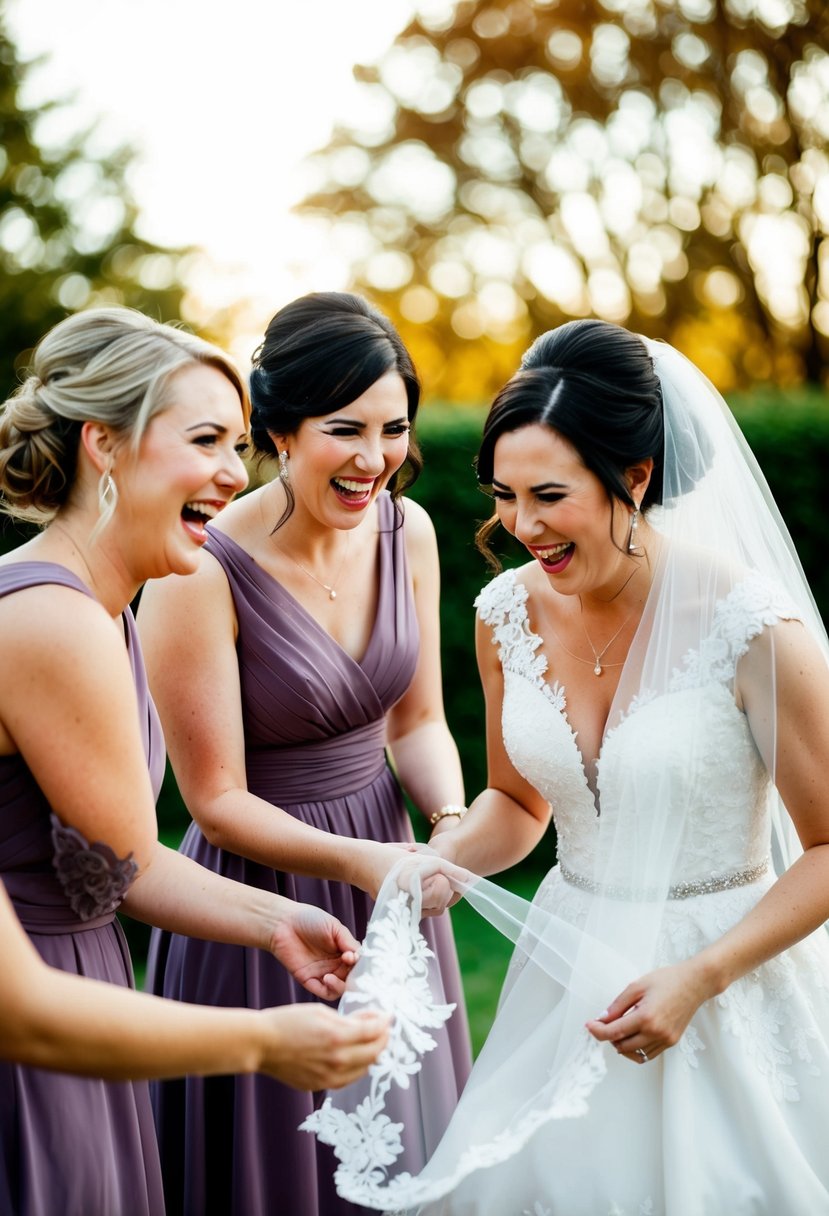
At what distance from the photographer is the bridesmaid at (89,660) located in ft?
7.29

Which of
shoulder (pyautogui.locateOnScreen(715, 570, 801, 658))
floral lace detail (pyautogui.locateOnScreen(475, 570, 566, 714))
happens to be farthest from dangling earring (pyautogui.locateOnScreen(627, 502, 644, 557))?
floral lace detail (pyautogui.locateOnScreen(475, 570, 566, 714))

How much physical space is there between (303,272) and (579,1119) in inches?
681

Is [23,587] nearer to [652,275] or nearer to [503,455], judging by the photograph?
[503,455]

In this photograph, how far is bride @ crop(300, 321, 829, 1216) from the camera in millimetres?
2582

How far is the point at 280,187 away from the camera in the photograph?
16906 millimetres

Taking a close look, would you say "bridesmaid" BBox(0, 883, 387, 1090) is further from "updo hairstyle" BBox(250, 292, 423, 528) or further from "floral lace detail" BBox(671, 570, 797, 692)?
"updo hairstyle" BBox(250, 292, 423, 528)

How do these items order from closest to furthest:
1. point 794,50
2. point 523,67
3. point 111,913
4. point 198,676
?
point 111,913 → point 198,676 → point 794,50 → point 523,67

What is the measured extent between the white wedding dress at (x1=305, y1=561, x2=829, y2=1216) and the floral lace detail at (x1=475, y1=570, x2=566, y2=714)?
0.15m

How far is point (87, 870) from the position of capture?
232 cm

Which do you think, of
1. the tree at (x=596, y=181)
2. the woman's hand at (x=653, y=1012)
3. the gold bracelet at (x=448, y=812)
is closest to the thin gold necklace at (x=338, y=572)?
the gold bracelet at (x=448, y=812)

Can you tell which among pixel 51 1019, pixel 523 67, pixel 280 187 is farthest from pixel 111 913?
pixel 523 67

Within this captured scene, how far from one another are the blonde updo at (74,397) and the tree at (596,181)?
15.9 metres

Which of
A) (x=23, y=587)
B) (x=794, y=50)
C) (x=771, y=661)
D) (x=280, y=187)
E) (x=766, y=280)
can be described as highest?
(x=794, y=50)

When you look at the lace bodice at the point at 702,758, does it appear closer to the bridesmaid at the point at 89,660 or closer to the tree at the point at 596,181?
the bridesmaid at the point at 89,660
